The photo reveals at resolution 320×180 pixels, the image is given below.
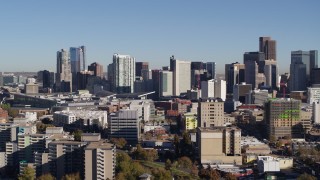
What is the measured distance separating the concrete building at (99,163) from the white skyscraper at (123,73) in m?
20.7

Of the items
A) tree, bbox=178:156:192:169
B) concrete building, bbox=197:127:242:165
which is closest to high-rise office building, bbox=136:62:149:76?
concrete building, bbox=197:127:242:165

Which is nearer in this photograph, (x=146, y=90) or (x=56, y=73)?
(x=146, y=90)

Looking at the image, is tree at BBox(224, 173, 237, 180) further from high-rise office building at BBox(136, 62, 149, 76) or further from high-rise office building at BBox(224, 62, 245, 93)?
high-rise office building at BBox(136, 62, 149, 76)

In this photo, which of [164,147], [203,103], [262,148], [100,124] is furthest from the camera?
[100,124]

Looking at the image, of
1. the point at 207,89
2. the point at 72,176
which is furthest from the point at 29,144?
the point at 207,89

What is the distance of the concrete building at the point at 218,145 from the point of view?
13.3m

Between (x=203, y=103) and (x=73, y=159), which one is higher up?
(x=203, y=103)

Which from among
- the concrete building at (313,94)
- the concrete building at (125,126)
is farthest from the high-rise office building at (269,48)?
the concrete building at (125,126)

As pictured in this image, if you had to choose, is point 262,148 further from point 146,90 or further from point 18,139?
point 146,90

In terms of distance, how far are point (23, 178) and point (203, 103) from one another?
6.91 metres

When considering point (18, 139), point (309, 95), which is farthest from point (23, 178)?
point (309, 95)

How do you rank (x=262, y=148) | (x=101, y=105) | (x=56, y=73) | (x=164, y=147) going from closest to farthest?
(x=262, y=148), (x=164, y=147), (x=101, y=105), (x=56, y=73)

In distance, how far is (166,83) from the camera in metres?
30.7

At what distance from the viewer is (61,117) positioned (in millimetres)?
18953
